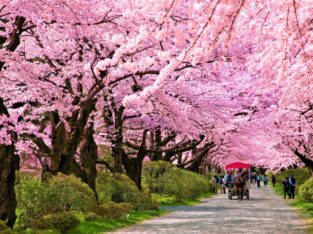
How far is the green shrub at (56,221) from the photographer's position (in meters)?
13.9

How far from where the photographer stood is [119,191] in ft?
72.2

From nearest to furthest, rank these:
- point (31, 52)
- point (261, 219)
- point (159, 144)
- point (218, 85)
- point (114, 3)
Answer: point (114, 3)
point (31, 52)
point (261, 219)
point (218, 85)
point (159, 144)

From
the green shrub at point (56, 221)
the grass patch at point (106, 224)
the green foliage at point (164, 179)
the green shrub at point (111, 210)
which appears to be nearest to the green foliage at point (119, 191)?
the grass patch at point (106, 224)

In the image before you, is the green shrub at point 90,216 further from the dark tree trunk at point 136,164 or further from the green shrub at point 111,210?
the dark tree trunk at point 136,164

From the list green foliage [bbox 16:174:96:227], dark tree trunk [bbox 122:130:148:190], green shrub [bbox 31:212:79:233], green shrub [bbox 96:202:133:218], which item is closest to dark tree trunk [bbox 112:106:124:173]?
dark tree trunk [bbox 122:130:148:190]

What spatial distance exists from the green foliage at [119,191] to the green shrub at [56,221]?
7.15m

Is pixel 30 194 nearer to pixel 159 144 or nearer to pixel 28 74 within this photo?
pixel 28 74

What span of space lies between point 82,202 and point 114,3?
5704 millimetres

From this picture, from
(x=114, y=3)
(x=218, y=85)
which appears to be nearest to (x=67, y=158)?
(x=114, y=3)

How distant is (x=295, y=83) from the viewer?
40.0ft

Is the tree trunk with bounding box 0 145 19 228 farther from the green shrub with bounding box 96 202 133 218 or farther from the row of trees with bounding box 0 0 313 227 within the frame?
the green shrub with bounding box 96 202 133 218

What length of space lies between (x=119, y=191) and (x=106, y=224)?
5026 mm

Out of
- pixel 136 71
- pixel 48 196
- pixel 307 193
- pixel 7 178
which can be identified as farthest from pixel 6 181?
pixel 307 193

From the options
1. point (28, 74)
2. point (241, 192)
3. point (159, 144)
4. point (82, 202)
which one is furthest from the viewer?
point (241, 192)
